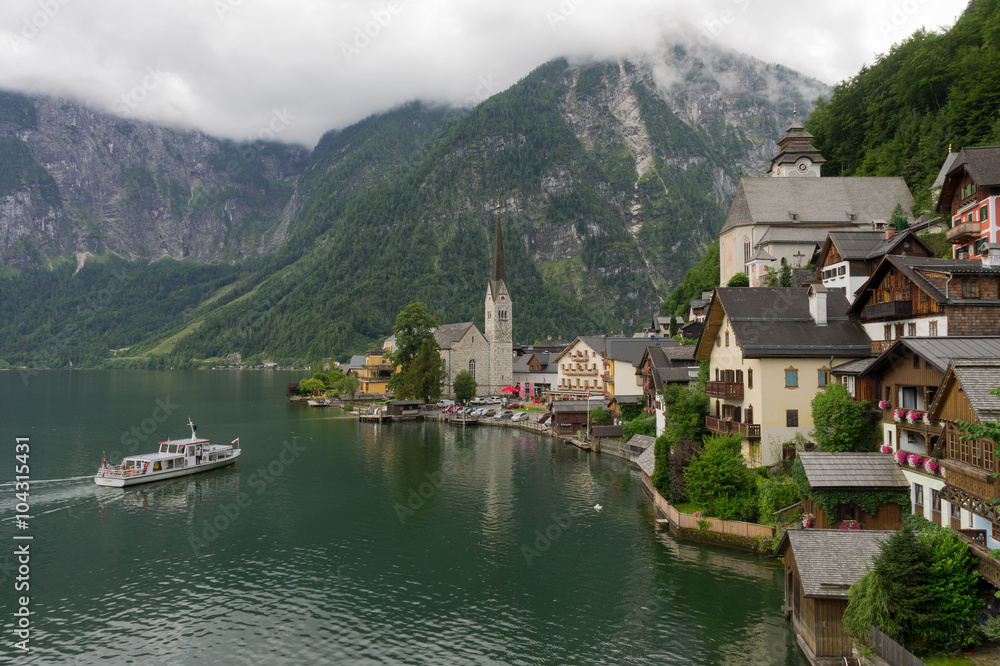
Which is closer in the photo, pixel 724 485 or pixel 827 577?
pixel 827 577

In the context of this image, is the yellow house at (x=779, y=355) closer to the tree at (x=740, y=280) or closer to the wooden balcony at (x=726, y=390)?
the wooden balcony at (x=726, y=390)

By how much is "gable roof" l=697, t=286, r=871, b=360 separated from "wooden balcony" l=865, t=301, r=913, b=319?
1815 millimetres

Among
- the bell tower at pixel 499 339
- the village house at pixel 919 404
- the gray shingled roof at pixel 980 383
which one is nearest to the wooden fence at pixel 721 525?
the village house at pixel 919 404

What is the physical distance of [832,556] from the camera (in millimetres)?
22891

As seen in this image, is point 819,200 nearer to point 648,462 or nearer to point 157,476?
point 648,462

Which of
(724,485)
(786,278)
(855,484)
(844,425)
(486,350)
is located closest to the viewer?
(855,484)

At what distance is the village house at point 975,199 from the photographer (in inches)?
1582

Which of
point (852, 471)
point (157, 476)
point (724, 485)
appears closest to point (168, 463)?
point (157, 476)

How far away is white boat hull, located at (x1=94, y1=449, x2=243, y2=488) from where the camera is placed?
54.6 metres

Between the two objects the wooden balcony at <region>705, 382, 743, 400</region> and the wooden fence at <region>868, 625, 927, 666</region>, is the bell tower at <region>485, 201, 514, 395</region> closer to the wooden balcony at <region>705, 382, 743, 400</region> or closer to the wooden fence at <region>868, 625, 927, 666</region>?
the wooden balcony at <region>705, 382, 743, 400</region>

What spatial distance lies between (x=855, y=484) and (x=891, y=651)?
10.4 metres

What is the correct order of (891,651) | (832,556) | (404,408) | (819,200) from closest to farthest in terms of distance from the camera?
(891,651), (832,556), (819,200), (404,408)

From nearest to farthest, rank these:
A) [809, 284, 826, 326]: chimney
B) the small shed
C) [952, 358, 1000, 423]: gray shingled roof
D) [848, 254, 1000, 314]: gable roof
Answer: [952, 358, 1000, 423]: gray shingled roof
[848, 254, 1000, 314]: gable roof
[809, 284, 826, 326]: chimney
the small shed

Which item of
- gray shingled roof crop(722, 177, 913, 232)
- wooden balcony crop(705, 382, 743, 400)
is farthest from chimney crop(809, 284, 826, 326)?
gray shingled roof crop(722, 177, 913, 232)
